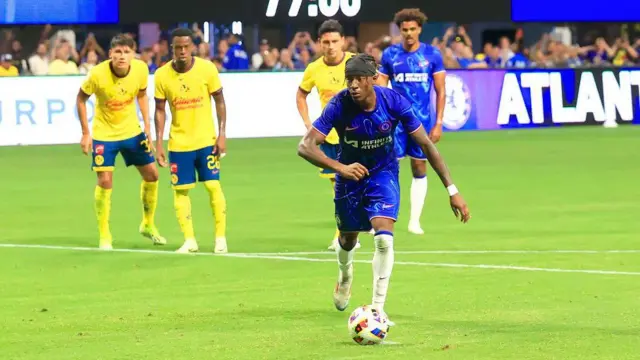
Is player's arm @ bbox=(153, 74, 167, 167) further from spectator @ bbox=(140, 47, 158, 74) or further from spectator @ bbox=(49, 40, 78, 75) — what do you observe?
spectator @ bbox=(140, 47, 158, 74)

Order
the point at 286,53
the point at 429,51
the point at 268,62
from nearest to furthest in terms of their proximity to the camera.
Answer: the point at 429,51 → the point at 286,53 → the point at 268,62

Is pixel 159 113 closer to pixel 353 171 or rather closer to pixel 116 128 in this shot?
pixel 116 128

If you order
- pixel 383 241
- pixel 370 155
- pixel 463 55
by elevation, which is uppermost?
pixel 370 155

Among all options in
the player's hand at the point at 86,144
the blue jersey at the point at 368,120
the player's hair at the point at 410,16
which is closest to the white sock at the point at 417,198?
the player's hair at the point at 410,16

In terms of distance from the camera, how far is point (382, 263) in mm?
10477

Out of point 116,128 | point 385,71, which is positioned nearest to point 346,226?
point 116,128

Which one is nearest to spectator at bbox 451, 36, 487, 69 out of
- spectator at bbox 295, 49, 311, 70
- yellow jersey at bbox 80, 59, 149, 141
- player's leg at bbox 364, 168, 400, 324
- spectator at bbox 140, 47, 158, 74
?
spectator at bbox 295, 49, 311, 70

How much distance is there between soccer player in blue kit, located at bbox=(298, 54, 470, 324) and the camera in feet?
34.0

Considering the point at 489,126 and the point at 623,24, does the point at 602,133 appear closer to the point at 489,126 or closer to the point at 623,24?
the point at 489,126

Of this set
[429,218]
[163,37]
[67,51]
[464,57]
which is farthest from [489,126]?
[429,218]

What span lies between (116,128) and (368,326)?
21.7 feet

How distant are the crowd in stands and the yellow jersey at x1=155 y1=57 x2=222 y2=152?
15.3 m

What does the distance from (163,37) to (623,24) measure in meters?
12.4

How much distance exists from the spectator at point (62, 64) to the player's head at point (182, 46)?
15480 mm
